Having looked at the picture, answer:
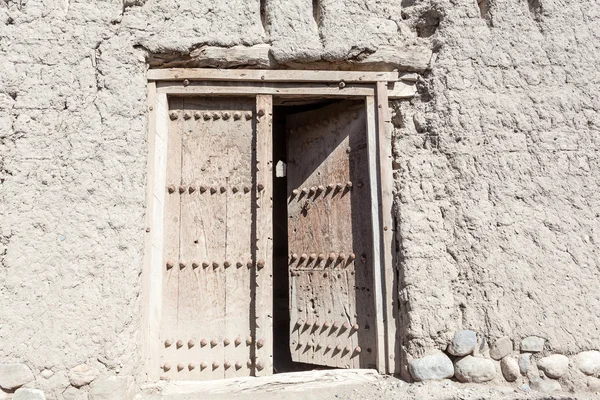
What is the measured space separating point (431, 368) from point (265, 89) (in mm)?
1833

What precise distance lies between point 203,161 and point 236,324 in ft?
3.22

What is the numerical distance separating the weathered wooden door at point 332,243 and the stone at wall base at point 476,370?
48 centimetres

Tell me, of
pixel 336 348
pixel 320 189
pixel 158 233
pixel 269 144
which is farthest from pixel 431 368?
pixel 158 233

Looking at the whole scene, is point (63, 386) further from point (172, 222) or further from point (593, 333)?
point (593, 333)

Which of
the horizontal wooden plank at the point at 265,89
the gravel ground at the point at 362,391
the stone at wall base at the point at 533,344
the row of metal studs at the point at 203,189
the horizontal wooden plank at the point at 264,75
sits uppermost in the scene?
the horizontal wooden plank at the point at 264,75

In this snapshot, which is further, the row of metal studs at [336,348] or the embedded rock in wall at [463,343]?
the row of metal studs at [336,348]

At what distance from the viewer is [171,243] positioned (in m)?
3.17

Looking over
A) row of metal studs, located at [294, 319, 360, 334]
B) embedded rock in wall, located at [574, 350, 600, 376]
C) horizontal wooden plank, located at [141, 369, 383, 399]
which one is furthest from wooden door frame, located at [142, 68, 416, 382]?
embedded rock in wall, located at [574, 350, 600, 376]

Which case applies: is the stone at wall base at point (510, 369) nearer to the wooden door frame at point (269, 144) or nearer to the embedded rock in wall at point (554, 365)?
the embedded rock in wall at point (554, 365)

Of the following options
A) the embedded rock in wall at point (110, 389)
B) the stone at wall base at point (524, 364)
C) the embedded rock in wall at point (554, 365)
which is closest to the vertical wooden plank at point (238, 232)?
the embedded rock in wall at point (110, 389)

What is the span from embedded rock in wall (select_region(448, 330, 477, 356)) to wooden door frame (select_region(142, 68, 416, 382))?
31 cm

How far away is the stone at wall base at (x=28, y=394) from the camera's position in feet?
8.57

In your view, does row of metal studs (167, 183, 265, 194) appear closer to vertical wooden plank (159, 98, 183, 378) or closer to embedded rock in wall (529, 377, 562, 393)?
vertical wooden plank (159, 98, 183, 378)

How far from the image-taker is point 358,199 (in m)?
3.32
